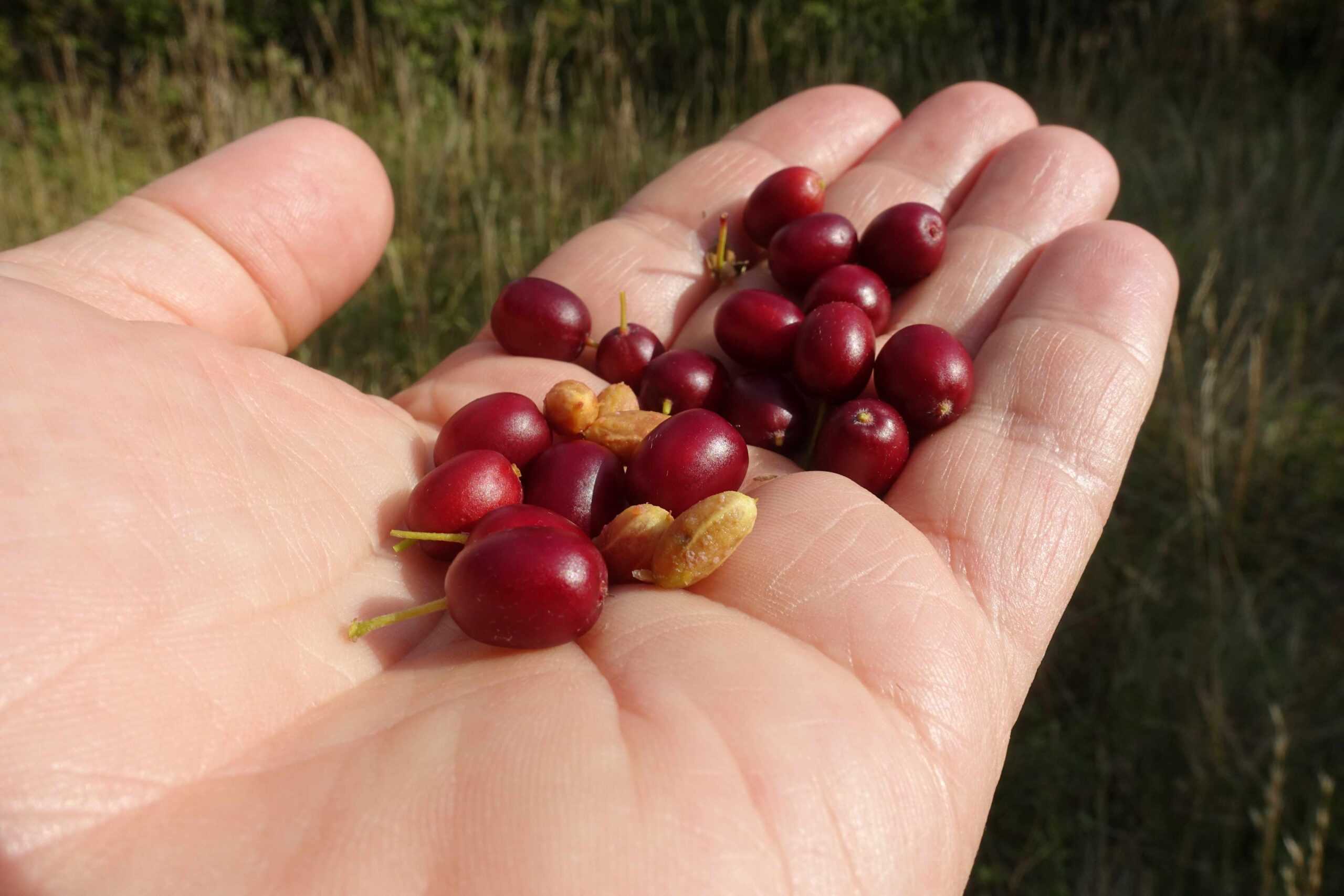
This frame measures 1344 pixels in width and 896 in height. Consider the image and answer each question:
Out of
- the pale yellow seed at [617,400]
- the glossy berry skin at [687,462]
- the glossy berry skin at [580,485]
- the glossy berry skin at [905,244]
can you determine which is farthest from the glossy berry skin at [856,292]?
the glossy berry skin at [580,485]

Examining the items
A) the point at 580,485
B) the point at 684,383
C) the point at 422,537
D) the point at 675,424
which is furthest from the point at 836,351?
the point at 422,537

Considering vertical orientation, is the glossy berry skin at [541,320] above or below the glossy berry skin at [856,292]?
below

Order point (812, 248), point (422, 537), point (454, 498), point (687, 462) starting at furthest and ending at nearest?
point (812, 248)
point (687, 462)
point (454, 498)
point (422, 537)

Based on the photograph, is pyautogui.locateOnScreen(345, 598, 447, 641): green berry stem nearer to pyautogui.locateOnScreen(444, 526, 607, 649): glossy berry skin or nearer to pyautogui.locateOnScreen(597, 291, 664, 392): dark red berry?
pyautogui.locateOnScreen(444, 526, 607, 649): glossy berry skin

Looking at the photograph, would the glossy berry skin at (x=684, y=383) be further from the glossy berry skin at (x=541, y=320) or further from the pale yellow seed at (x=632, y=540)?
the pale yellow seed at (x=632, y=540)

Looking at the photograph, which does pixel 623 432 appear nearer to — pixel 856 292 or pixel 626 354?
pixel 626 354

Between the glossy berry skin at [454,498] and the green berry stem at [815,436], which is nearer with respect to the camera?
the glossy berry skin at [454,498]
